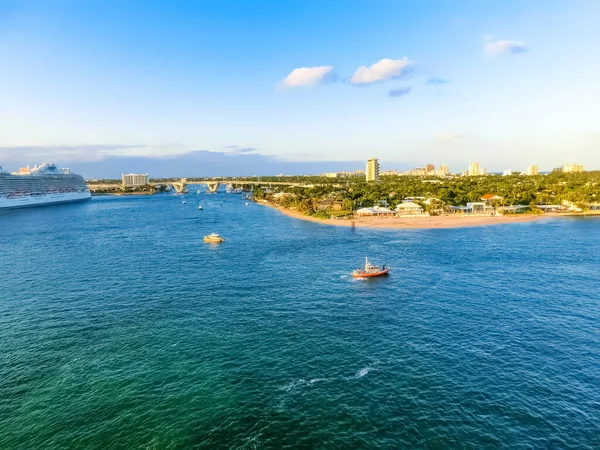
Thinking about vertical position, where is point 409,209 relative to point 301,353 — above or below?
above

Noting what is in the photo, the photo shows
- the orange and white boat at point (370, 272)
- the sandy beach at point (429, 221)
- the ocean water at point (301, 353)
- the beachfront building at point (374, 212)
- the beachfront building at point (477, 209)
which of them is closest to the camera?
the ocean water at point (301, 353)

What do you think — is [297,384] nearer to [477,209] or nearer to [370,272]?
[370,272]

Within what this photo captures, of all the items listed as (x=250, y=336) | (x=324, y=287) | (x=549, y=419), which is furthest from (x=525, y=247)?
(x=250, y=336)

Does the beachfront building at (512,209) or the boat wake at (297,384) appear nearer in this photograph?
the boat wake at (297,384)

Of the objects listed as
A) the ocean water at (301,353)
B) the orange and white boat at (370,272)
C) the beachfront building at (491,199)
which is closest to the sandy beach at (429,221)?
the beachfront building at (491,199)

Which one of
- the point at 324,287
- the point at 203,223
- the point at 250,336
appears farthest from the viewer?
the point at 203,223

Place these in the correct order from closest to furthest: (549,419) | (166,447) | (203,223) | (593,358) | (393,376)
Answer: (166,447) → (549,419) → (393,376) → (593,358) → (203,223)

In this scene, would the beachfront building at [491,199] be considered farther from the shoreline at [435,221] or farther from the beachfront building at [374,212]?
the beachfront building at [374,212]

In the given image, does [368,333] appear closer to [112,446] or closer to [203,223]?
[112,446]

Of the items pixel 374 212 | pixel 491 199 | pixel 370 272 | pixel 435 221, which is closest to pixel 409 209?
pixel 374 212
